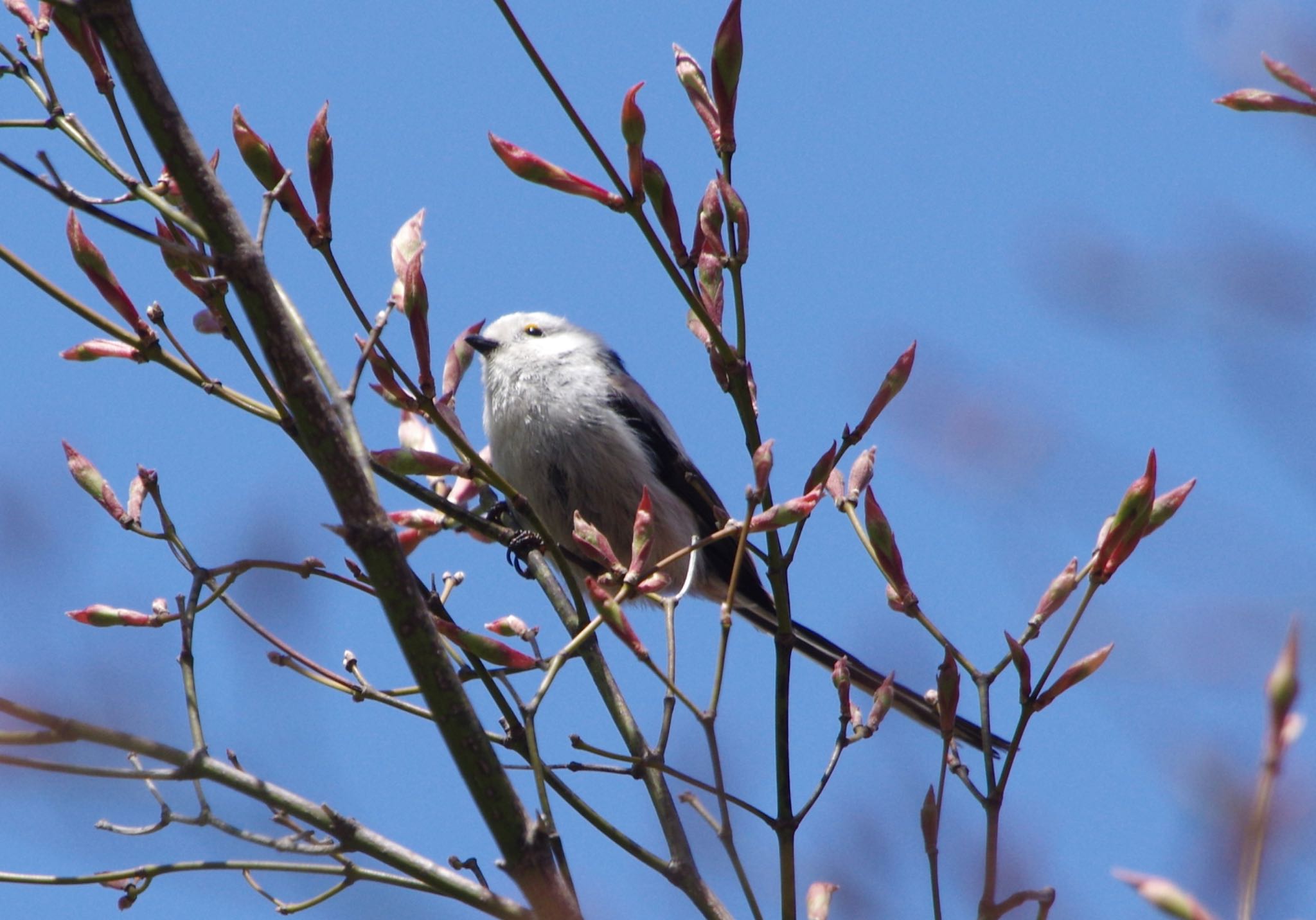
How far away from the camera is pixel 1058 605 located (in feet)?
5.85

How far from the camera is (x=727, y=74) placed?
184 centimetres

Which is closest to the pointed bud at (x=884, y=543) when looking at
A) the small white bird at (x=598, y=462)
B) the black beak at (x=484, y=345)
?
the small white bird at (x=598, y=462)

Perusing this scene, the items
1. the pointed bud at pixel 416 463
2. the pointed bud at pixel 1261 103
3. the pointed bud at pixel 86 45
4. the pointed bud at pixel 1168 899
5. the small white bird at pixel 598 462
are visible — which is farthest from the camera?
the small white bird at pixel 598 462

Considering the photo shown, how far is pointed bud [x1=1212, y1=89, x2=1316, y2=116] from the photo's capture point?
1463mm

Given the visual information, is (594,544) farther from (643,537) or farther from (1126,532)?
(1126,532)

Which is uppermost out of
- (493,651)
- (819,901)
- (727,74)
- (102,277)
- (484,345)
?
(484,345)

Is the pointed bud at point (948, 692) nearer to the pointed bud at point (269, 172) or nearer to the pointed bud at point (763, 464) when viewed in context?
the pointed bud at point (763, 464)

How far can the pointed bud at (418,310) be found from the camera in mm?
1801

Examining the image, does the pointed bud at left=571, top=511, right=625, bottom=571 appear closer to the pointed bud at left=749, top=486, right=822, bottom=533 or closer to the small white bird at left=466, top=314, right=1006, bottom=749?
the pointed bud at left=749, top=486, right=822, bottom=533

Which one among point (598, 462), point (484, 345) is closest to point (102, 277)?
point (598, 462)

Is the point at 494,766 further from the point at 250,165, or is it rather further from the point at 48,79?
the point at 48,79

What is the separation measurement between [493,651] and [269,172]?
2.30 ft

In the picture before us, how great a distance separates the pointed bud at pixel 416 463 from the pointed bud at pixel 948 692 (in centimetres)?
70

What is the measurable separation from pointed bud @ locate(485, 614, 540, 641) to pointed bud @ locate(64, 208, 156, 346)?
0.70 metres
